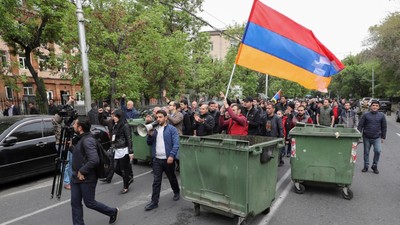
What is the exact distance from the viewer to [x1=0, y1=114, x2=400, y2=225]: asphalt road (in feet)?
13.7

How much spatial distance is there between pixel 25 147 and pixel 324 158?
6074 mm

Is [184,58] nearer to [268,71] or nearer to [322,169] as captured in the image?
[268,71]

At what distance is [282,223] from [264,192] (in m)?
0.53

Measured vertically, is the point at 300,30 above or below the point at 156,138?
A: above

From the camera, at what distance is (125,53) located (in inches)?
469

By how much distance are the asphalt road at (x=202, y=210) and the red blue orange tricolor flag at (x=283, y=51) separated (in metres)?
2.48

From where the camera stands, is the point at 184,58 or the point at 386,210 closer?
the point at 386,210

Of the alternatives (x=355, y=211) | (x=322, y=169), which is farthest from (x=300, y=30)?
(x=355, y=211)

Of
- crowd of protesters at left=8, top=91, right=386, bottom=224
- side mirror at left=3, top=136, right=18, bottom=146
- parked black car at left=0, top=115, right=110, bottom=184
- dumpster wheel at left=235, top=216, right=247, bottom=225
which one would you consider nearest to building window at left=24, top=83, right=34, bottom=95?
crowd of protesters at left=8, top=91, right=386, bottom=224

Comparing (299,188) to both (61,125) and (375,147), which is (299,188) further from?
(61,125)

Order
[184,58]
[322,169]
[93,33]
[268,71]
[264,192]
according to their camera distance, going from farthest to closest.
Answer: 1. [184,58]
2. [93,33]
3. [268,71]
4. [322,169]
5. [264,192]

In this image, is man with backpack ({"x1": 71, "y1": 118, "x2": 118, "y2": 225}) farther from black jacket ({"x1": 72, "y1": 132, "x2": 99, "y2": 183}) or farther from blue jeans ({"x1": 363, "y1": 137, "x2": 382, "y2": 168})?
blue jeans ({"x1": 363, "y1": 137, "x2": 382, "y2": 168})

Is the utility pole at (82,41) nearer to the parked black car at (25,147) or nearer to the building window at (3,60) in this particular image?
the parked black car at (25,147)

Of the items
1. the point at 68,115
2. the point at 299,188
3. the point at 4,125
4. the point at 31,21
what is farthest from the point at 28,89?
the point at 299,188
